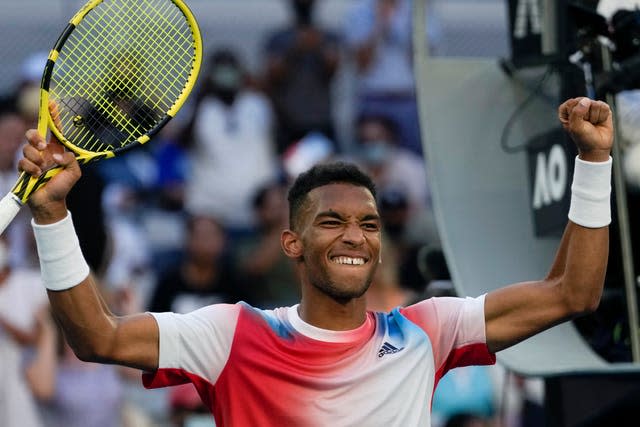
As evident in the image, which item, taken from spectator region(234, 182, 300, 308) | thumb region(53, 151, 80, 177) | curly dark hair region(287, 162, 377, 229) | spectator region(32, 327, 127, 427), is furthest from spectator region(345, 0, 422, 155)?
thumb region(53, 151, 80, 177)

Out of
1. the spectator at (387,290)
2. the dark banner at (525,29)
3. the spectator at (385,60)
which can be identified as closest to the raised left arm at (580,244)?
the dark banner at (525,29)

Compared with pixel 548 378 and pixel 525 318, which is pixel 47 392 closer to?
pixel 548 378

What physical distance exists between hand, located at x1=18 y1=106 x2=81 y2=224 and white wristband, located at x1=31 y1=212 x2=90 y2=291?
0.02m

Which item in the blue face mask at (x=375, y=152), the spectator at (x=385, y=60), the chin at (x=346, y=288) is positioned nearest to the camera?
the chin at (x=346, y=288)

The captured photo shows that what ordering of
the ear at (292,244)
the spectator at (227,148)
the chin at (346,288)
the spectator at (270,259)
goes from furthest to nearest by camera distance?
1. the spectator at (227,148)
2. the spectator at (270,259)
3. the ear at (292,244)
4. the chin at (346,288)

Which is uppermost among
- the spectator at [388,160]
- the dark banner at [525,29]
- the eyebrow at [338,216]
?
the dark banner at [525,29]

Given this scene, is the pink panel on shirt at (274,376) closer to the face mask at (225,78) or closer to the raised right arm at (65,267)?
the raised right arm at (65,267)

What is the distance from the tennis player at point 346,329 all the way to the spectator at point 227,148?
540 cm

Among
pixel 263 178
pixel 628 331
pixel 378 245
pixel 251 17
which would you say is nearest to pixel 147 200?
pixel 263 178

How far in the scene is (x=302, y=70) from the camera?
9.88m

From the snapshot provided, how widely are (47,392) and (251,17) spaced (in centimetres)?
359

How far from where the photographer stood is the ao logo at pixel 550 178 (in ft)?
16.3

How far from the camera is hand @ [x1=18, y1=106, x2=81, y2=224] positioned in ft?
11.1

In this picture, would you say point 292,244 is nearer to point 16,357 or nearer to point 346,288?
point 346,288
